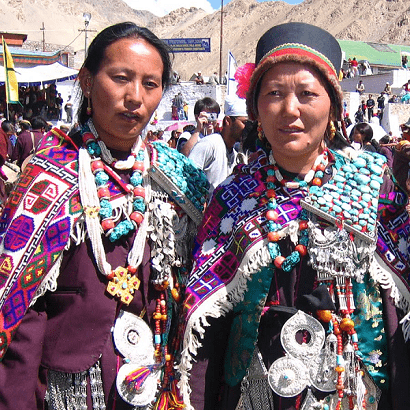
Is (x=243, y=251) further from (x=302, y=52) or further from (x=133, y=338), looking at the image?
(x=302, y=52)

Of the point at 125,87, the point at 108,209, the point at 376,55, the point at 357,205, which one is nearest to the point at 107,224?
the point at 108,209

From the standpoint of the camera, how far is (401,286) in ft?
7.24

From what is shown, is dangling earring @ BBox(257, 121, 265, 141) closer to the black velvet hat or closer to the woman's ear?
the black velvet hat

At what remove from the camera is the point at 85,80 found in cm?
245

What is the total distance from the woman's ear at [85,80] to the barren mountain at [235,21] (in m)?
68.9

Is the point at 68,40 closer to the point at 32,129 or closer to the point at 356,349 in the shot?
the point at 32,129

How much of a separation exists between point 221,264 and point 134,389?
62 centimetres

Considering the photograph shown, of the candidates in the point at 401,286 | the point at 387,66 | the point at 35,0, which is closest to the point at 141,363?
the point at 401,286

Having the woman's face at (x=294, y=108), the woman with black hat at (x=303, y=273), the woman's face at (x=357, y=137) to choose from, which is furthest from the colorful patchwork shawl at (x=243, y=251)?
the woman's face at (x=357, y=137)

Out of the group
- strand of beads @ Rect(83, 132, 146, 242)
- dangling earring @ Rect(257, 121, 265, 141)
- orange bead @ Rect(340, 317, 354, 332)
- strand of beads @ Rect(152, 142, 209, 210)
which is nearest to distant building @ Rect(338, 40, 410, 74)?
strand of beads @ Rect(152, 142, 209, 210)

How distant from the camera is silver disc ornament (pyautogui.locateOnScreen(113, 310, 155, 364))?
7.54ft

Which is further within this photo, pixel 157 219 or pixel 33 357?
pixel 157 219

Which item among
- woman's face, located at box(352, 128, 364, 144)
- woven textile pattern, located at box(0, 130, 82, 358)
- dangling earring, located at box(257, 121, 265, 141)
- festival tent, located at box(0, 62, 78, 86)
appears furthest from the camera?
festival tent, located at box(0, 62, 78, 86)

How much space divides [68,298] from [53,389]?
14.5 inches
